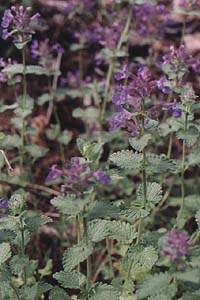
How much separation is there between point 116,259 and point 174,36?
265cm

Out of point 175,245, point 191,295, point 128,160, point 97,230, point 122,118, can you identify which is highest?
point 122,118

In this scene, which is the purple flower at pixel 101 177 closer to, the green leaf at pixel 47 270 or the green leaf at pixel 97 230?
the green leaf at pixel 97 230

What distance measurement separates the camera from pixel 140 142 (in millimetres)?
2672

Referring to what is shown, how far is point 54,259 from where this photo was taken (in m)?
4.00

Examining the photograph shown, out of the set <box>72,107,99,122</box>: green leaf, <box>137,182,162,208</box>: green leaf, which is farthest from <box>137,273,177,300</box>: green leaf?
<box>72,107,99,122</box>: green leaf

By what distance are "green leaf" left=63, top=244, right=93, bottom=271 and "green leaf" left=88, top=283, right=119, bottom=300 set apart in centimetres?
18

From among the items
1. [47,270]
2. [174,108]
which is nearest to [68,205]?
[174,108]

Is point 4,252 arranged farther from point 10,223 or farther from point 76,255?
→ point 76,255

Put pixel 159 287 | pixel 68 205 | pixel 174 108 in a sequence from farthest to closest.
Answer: pixel 174 108 → pixel 68 205 → pixel 159 287

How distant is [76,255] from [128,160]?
0.46 metres

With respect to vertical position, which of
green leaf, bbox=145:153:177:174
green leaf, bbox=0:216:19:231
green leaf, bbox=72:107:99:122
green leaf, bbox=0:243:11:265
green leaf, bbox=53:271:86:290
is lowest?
green leaf, bbox=53:271:86:290

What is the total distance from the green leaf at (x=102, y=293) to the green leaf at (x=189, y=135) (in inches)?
28.7

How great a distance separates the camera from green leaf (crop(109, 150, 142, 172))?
8.91ft

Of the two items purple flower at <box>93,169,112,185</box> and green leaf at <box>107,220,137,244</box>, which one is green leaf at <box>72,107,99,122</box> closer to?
green leaf at <box>107,220,137,244</box>
